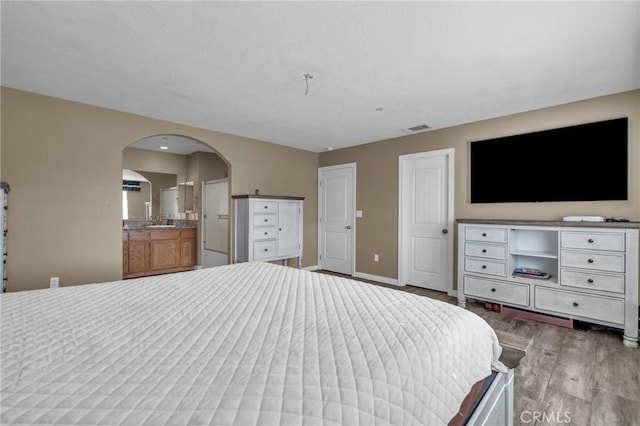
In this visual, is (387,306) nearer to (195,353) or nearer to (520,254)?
(195,353)

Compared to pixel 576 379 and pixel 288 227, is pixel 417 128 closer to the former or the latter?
pixel 288 227

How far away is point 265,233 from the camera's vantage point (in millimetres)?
4664

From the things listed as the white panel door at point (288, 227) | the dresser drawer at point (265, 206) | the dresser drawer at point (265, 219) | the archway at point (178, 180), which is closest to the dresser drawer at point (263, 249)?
the white panel door at point (288, 227)

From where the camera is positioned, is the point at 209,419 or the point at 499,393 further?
the point at 499,393

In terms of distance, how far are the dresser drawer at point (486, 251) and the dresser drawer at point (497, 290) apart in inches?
11.1

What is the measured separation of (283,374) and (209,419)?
0.22 meters

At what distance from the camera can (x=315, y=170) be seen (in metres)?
5.91

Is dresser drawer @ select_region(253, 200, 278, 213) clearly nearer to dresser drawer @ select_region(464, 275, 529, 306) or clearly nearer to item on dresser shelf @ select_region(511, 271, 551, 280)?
dresser drawer @ select_region(464, 275, 529, 306)

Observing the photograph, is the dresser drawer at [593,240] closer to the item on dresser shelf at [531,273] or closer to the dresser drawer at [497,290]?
the item on dresser shelf at [531,273]

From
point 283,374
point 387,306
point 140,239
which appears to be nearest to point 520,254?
point 387,306

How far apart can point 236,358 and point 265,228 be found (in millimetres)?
3818

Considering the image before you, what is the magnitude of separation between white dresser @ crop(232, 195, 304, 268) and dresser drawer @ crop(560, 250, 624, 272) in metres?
3.54

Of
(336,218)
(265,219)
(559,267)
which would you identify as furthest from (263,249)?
(559,267)

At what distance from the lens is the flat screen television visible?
2998mm
